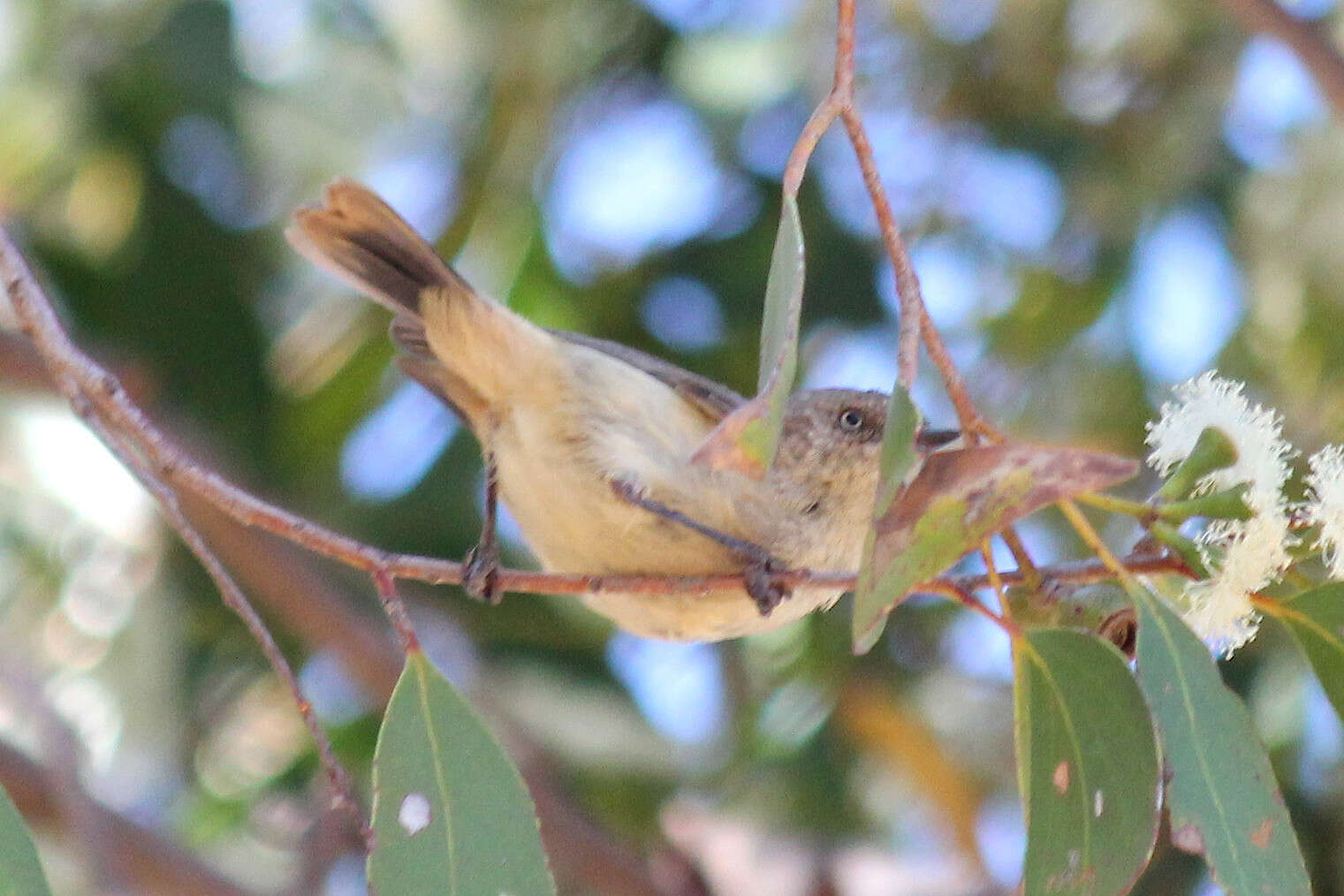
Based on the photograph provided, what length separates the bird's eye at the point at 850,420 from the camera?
Result: 308 cm

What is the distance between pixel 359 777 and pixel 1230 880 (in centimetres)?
369

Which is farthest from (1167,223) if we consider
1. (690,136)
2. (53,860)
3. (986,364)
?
(53,860)

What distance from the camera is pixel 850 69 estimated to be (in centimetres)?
199

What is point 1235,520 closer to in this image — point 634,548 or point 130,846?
point 634,548

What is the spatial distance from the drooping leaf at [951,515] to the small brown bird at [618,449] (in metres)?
0.77

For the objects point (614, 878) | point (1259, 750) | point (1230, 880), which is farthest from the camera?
point (614, 878)

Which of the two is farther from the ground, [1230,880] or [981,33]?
[981,33]

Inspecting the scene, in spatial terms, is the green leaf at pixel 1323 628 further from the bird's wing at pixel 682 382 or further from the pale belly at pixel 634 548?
the bird's wing at pixel 682 382

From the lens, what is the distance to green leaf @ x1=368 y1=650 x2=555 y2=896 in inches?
82.0

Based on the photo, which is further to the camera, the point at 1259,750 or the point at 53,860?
the point at 53,860

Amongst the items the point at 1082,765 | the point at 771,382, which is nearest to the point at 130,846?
the point at 1082,765

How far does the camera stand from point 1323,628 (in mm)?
2041

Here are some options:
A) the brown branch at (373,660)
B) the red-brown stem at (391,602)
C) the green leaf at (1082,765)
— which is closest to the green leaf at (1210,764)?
the green leaf at (1082,765)

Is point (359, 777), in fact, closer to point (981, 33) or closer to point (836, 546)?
point (836, 546)
